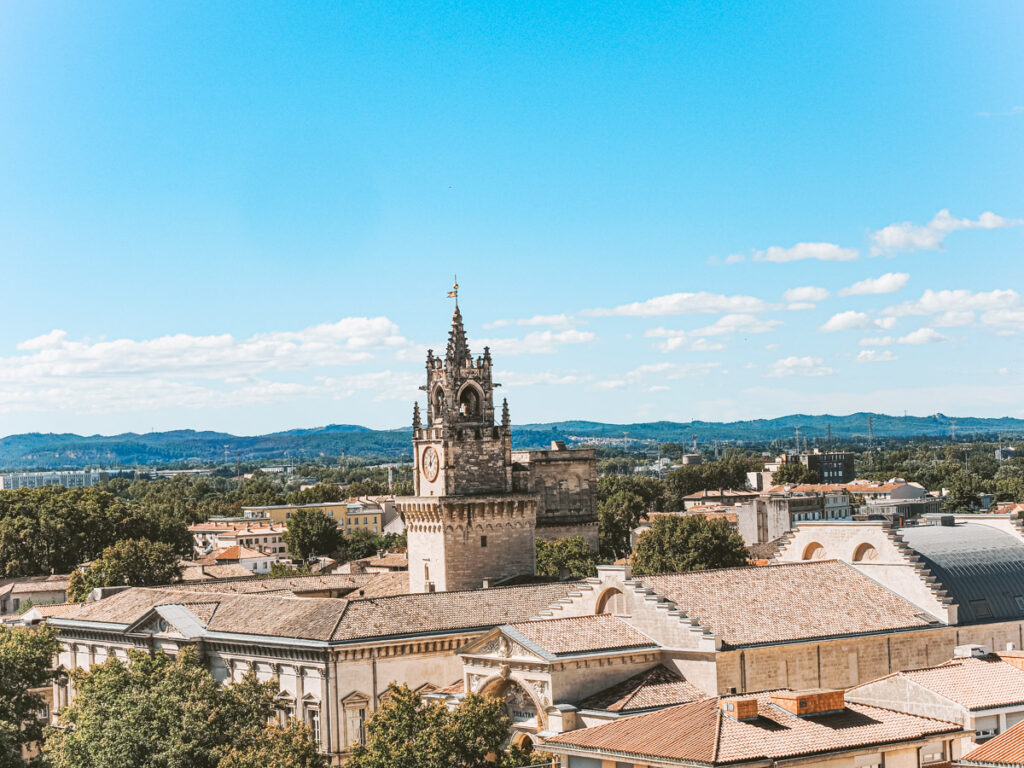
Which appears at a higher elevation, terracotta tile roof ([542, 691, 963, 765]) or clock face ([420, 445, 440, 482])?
clock face ([420, 445, 440, 482])

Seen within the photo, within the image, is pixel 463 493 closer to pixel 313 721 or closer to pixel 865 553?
pixel 313 721

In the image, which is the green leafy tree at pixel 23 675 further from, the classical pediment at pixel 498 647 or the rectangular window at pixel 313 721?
the classical pediment at pixel 498 647

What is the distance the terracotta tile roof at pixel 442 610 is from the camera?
57750mm

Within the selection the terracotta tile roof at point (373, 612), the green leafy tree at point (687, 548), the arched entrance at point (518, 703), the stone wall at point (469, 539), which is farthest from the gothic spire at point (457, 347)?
the green leafy tree at point (687, 548)

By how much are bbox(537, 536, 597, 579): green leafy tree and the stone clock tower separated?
11285mm

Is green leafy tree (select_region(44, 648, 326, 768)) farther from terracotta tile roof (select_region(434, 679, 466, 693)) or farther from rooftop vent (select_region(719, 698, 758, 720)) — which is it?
rooftop vent (select_region(719, 698, 758, 720))

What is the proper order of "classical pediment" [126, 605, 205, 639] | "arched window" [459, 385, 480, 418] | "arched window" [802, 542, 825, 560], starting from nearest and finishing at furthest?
"arched window" [802, 542, 825, 560], "classical pediment" [126, 605, 205, 639], "arched window" [459, 385, 480, 418]

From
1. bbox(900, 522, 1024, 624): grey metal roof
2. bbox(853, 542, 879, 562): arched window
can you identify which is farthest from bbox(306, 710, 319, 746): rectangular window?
bbox(900, 522, 1024, 624): grey metal roof

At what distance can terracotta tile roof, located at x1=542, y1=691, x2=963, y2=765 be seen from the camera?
37250 millimetres

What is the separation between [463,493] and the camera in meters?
71.8

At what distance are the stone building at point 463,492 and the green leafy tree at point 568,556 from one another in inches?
433

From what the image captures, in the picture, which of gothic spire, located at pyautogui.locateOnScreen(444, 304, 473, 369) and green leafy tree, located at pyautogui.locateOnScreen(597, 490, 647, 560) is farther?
green leafy tree, located at pyautogui.locateOnScreen(597, 490, 647, 560)

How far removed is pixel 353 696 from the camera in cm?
5672

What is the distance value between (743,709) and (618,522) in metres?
107
